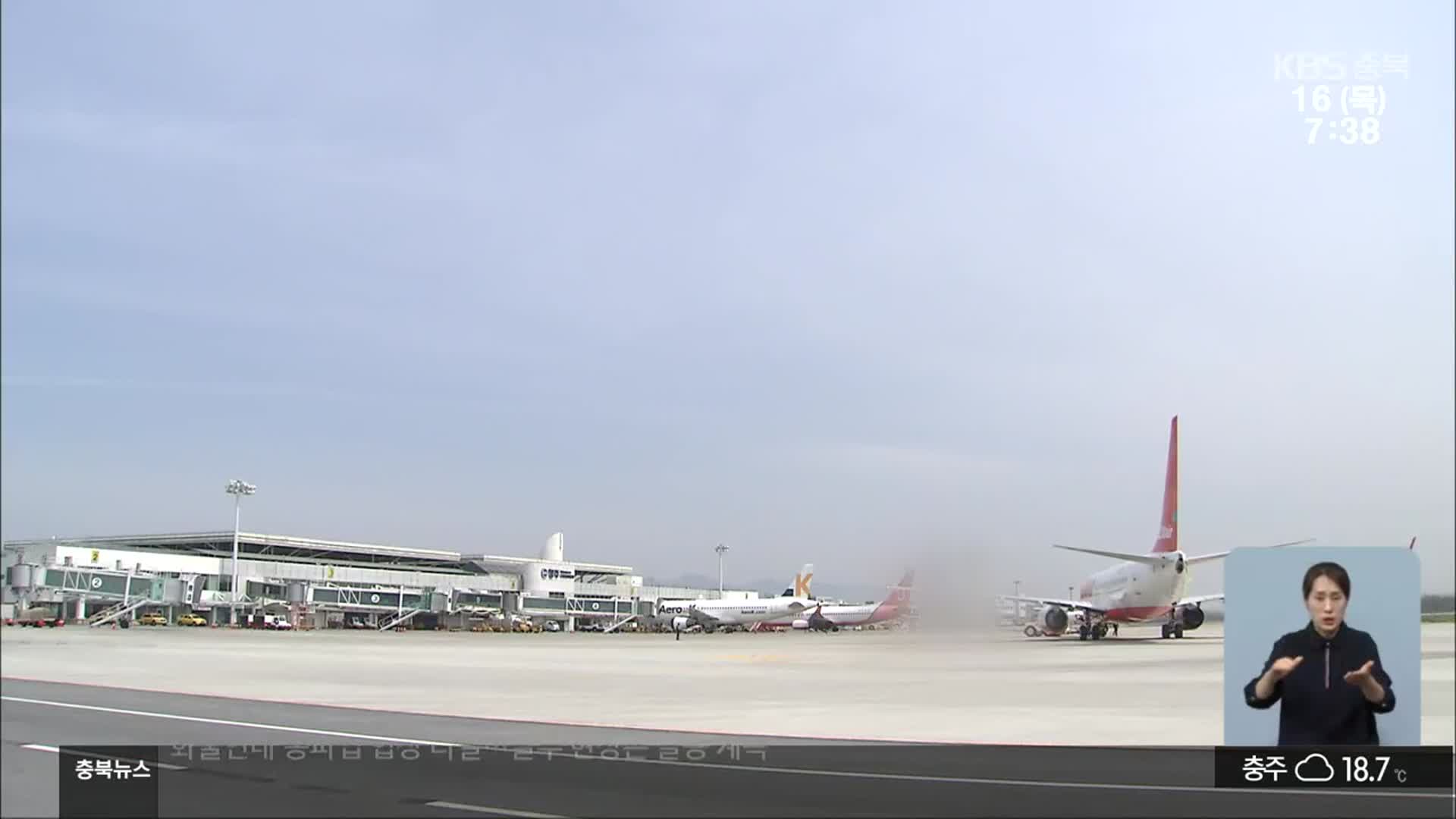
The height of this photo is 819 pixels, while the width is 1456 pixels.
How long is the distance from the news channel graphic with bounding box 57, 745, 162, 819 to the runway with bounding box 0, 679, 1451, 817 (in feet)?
0.70

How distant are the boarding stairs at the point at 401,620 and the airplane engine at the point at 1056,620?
58448 mm

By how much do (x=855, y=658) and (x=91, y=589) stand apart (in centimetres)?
3206

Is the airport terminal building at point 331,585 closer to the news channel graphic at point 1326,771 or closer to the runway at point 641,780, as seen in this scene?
the runway at point 641,780

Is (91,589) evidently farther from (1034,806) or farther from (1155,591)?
(1155,591)

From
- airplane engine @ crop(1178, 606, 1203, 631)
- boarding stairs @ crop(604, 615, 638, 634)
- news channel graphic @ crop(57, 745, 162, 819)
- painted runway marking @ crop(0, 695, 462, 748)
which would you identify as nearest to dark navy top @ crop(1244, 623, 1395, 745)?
news channel graphic @ crop(57, 745, 162, 819)

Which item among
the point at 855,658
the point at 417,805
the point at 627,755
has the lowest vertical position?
the point at 855,658

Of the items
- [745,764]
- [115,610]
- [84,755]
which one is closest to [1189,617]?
[745,764]

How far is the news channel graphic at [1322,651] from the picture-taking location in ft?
41.5

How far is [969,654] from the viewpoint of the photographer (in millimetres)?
49375

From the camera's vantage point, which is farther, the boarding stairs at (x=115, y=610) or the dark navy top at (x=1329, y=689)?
the boarding stairs at (x=115, y=610)

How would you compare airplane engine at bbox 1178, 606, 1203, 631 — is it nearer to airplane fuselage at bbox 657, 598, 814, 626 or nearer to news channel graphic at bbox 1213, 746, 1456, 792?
news channel graphic at bbox 1213, 746, 1456, 792

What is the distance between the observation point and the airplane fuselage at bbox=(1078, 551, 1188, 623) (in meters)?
67.8

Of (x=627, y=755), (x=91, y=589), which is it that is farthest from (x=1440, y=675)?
(x=91, y=589)

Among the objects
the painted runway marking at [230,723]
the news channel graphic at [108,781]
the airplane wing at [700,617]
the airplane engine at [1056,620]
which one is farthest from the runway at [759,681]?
the airplane wing at [700,617]
